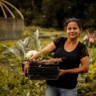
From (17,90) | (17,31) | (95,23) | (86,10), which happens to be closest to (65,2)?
(86,10)

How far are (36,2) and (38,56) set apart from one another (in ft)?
93.1

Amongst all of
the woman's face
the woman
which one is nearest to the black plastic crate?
the woman

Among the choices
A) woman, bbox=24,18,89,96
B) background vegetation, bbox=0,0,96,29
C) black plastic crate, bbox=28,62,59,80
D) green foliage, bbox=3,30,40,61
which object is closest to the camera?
black plastic crate, bbox=28,62,59,80

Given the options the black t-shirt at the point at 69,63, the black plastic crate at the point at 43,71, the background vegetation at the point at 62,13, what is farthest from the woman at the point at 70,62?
the background vegetation at the point at 62,13

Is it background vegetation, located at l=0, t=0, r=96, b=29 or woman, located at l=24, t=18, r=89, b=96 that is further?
background vegetation, located at l=0, t=0, r=96, b=29

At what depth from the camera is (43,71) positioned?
1.74 metres

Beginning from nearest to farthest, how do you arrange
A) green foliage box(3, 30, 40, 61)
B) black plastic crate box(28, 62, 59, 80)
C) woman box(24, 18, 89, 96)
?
1. black plastic crate box(28, 62, 59, 80)
2. woman box(24, 18, 89, 96)
3. green foliage box(3, 30, 40, 61)

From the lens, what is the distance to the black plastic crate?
173cm

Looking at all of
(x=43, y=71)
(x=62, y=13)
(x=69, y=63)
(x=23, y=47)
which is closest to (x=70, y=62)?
(x=69, y=63)

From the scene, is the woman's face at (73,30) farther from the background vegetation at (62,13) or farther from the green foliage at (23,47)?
the background vegetation at (62,13)

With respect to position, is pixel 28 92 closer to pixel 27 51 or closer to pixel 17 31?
pixel 27 51

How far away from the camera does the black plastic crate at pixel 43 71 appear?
1733 millimetres

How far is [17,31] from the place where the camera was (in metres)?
10.2

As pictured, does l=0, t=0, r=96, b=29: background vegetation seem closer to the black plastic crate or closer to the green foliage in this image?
the green foliage
